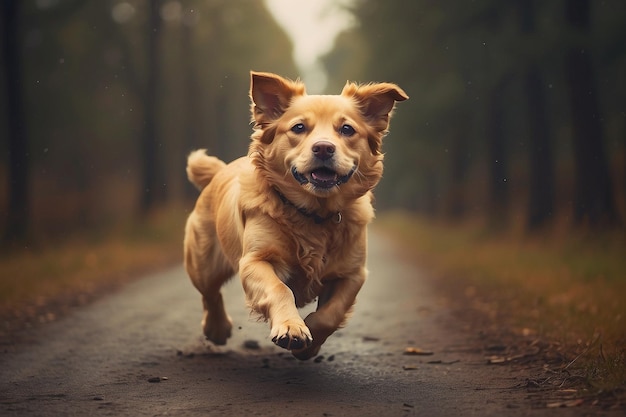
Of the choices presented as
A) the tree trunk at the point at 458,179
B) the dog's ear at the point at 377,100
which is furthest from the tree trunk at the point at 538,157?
the dog's ear at the point at 377,100

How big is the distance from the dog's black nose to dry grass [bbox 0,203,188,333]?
4.28m

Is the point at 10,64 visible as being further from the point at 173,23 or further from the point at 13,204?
the point at 173,23

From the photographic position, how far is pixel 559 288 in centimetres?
950

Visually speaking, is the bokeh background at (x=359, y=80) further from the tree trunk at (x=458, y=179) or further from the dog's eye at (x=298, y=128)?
the dog's eye at (x=298, y=128)

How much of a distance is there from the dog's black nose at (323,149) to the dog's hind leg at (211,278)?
73.4 inches

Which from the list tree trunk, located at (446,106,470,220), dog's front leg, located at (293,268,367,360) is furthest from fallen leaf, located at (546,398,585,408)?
tree trunk, located at (446,106,470,220)

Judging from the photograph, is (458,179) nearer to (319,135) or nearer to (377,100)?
(377,100)

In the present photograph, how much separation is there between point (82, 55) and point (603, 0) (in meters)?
16.9

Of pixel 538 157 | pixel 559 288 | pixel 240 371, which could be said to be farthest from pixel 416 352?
pixel 538 157

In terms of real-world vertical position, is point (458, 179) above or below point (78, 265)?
above

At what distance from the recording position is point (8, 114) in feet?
50.9

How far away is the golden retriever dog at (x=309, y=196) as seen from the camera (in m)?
5.13

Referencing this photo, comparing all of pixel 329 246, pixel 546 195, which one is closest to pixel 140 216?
pixel 546 195

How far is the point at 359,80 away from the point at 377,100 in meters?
19.7
